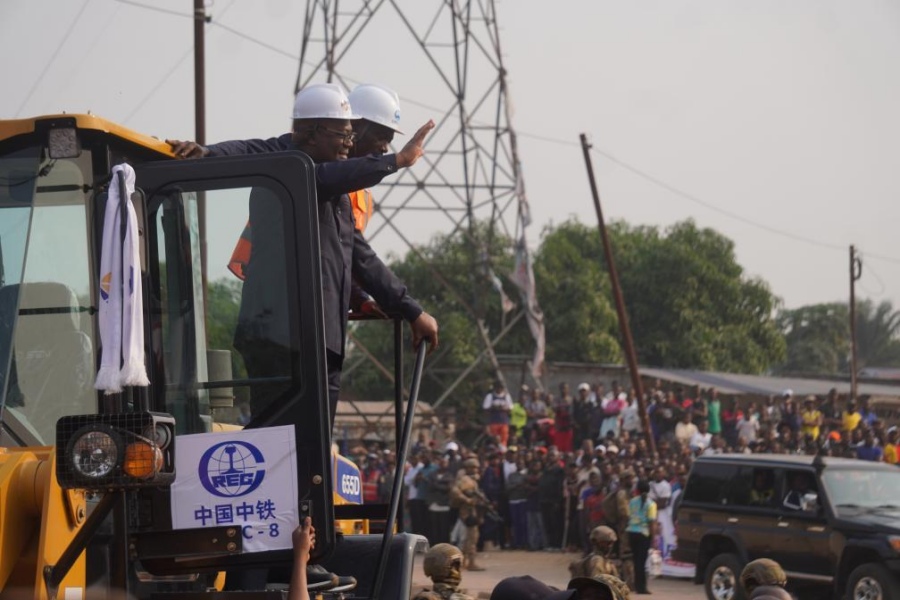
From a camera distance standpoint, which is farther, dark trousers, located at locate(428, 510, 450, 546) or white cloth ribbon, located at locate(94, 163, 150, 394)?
dark trousers, located at locate(428, 510, 450, 546)

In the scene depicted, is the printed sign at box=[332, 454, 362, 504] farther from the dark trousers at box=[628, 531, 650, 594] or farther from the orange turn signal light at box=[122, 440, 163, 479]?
the dark trousers at box=[628, 531, 650, 594]

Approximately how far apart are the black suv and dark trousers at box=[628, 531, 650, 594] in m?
0.61

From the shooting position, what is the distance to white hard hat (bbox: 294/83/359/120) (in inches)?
213

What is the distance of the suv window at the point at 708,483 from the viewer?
18.4 m

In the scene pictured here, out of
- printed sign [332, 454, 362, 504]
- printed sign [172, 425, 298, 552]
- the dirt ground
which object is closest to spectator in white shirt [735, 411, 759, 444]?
the dirt ground

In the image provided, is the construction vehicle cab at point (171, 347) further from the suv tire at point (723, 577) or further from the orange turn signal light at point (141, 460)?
the suv tire at point (723, 577)

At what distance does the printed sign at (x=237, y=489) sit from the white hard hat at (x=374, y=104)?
1.82m

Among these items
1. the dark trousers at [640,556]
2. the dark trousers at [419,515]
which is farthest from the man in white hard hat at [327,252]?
the dark trousers at [419,515]

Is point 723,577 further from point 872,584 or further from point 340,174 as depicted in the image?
point 340,174

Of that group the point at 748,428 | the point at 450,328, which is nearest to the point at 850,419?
the point at 748,428

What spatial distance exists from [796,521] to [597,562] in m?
7.91

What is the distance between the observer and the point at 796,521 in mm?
17203

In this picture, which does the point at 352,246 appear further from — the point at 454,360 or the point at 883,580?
the point at 454,360

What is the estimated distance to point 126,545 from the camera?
14.6 feet
